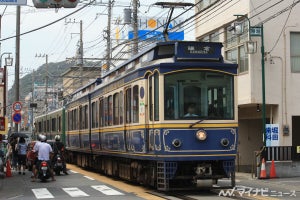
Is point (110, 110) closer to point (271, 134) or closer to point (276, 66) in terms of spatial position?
point (271, 134)

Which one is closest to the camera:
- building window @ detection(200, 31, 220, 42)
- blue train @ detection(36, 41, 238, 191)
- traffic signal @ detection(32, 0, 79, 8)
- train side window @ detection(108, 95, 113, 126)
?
traffic signal @ detection(32, 0, 79, 8)

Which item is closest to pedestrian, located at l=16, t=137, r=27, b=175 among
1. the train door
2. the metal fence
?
the train door

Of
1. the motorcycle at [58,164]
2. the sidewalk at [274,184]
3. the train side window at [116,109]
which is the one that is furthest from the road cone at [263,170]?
the motorcycle at [58,164]

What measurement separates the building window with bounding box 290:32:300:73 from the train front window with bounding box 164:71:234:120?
36.1 feet

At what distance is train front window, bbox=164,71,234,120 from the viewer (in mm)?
13727

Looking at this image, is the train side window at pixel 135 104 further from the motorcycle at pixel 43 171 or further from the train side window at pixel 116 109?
the motorcycle at pixel 43 171

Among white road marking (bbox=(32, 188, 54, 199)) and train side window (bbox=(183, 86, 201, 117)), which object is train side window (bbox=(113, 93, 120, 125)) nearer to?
white road marking (bbox=(32, 188, 54, 199))

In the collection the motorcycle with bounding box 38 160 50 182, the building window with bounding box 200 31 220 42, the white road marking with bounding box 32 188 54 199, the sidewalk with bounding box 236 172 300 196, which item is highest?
the building window with bounding box 200 31 220 42

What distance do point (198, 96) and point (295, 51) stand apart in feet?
38.9

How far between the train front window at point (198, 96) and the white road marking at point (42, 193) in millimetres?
3711

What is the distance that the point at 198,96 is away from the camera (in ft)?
45.6

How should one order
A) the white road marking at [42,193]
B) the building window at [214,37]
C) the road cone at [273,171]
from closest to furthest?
the white road marking at [42,193], the road cone at [273,171], the building window at [214,37]

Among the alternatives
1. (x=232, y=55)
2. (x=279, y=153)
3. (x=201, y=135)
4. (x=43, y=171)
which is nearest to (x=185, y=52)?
(x=201, y=135)

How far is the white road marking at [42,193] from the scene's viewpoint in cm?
1399
